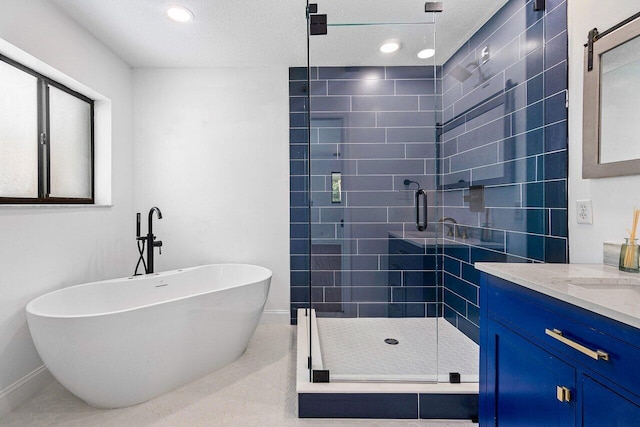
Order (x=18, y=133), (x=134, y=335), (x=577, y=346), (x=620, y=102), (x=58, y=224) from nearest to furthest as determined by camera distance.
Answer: (x=577, y=346)
(x=620, y=102)
(x=134, y=335)
(x=18, y=133)
(x=58, y=224)

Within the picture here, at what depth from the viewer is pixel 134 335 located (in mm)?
1730

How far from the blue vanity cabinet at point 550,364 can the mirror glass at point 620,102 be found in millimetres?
799

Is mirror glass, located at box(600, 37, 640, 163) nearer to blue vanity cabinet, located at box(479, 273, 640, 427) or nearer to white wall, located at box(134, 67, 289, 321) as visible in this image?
blue vanity cabinet, located at box(479, 273, 640, 427)

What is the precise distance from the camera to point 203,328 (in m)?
2.04

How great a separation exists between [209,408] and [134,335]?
0.61 meters

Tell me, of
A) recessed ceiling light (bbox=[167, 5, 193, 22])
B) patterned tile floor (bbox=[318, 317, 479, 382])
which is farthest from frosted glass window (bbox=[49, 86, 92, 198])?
patterned tile floor (bbox=[318, 317, 479, 382])

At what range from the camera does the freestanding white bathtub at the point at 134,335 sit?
63.7 inches

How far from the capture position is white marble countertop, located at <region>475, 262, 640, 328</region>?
2.72 feet

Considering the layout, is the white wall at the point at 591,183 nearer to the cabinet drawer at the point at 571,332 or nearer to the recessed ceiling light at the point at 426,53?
the cabinet drawer at the point at 571,332

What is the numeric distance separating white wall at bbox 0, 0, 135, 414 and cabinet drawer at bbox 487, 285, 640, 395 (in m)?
2.59

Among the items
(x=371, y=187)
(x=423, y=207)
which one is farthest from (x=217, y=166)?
(x=423, y=207)

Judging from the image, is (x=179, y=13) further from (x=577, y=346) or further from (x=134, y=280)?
(x=577, y=346)

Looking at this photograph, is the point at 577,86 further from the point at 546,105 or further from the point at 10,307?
the point at 10,307

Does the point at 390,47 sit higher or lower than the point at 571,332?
higher
